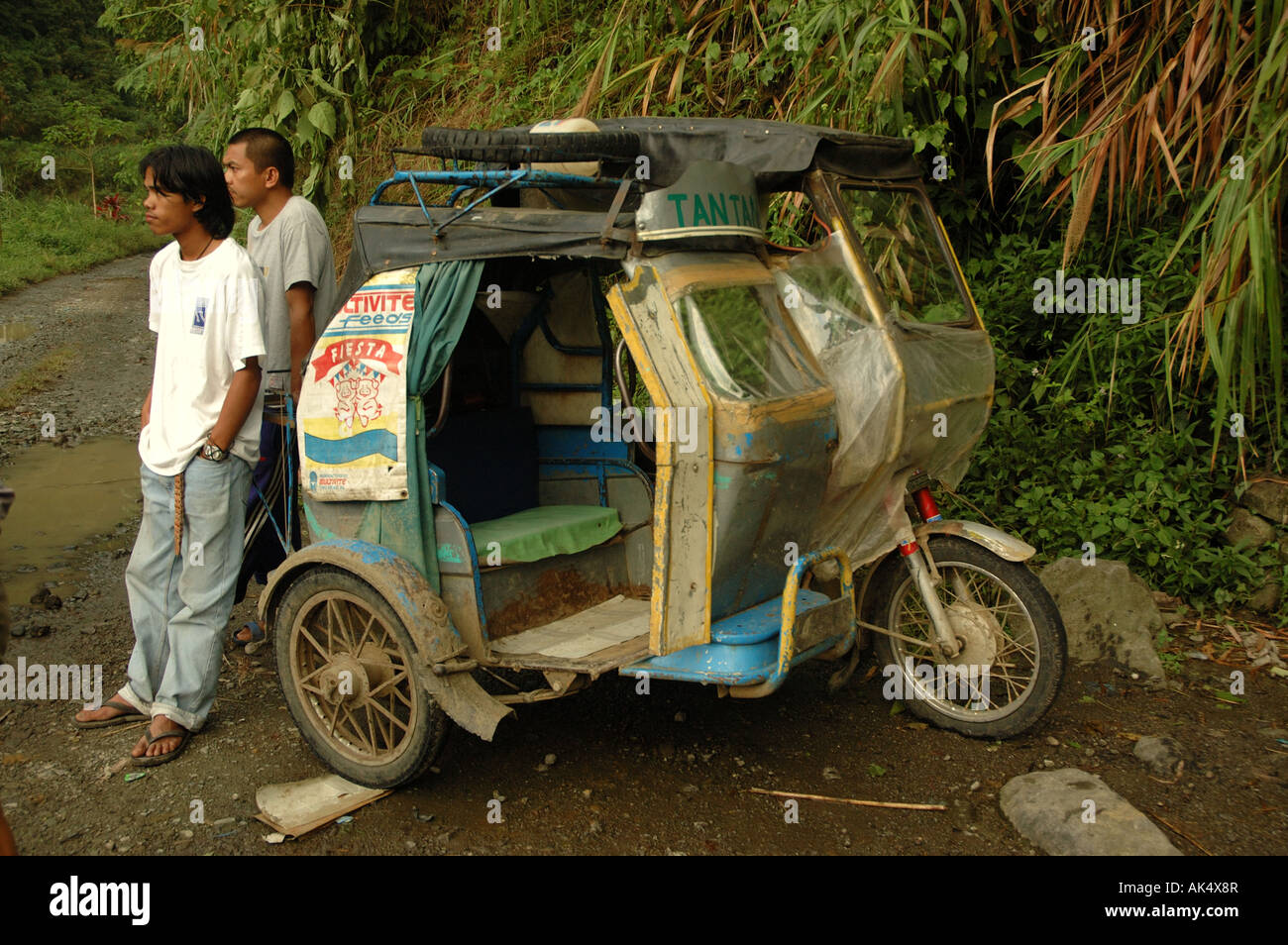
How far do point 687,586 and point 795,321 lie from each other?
1090 mm

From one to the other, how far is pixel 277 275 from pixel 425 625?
6.06 feet

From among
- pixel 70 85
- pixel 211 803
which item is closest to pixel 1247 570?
pixel 211 803

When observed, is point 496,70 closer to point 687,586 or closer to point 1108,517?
point 1108,517

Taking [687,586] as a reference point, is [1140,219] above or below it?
above

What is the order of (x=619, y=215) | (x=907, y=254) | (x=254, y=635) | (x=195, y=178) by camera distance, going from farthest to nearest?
(x=254, y=635) < (x=907, y=254) < (x=195, y=178) < (x=619, y=215)

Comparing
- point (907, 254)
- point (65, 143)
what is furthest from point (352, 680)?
point (65, 143)

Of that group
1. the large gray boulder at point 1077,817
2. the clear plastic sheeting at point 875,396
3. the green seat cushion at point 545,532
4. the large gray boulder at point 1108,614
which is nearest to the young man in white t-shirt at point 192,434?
the green seat cushion at point 545,532

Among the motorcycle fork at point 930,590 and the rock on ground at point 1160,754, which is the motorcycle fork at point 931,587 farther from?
the rock on ground at point 1160,754

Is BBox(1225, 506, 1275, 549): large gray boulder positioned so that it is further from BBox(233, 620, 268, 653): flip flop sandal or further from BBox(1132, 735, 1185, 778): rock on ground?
BBox(233, 620, 268, 653): flip flop sandal

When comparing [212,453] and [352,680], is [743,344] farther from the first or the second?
[212,453]

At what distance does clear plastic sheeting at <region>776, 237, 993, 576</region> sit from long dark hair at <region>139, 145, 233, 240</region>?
2.09m

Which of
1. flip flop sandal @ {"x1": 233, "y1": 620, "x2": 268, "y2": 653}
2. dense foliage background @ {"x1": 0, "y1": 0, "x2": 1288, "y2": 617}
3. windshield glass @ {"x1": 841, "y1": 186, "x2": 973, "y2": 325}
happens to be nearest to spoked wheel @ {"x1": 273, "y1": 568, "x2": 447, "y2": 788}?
flip flop sandal @ {"x1": 233, "y1": 620, "x2": 268, "y2": 653}

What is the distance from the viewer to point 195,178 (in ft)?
13.0

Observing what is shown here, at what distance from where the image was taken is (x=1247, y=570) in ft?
17.1
